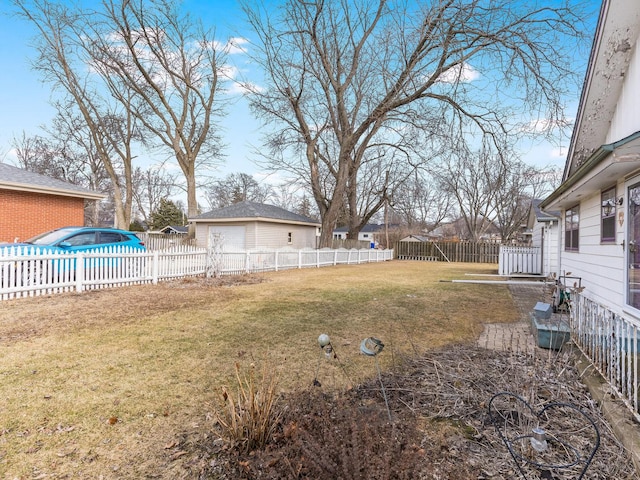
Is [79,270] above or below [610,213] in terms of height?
below

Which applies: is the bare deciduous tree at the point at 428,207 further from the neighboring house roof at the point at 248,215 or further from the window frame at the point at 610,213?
the window frame at the point at 610,213

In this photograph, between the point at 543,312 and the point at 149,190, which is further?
the point at 149,190

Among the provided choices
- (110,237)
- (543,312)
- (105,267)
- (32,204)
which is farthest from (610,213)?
(32,204)

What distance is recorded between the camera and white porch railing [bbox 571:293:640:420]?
8.83ft

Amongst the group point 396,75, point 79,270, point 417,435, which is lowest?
point 417,435

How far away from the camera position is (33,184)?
13.2 metres

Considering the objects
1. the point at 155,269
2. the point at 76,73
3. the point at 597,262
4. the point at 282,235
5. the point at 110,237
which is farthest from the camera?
the point at 282,235

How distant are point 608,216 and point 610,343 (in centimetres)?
312

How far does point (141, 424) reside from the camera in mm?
2639

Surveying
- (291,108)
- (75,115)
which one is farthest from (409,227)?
(75,115)

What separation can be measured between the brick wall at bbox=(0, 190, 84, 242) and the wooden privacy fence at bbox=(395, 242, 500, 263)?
74.3 ft

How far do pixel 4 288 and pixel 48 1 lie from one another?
63.2ft

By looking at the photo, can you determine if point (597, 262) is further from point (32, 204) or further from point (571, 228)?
point (32, 204)

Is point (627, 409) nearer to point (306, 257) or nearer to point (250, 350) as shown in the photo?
point (250, 350)
